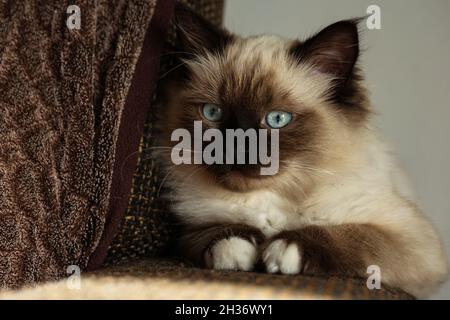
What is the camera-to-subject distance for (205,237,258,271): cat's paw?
0.95 meters

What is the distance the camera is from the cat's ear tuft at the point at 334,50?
109cm

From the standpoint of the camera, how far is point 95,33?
0.98 meters

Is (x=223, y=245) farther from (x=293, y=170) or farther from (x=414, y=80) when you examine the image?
(x=414, y=80)

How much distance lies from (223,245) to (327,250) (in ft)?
0.72

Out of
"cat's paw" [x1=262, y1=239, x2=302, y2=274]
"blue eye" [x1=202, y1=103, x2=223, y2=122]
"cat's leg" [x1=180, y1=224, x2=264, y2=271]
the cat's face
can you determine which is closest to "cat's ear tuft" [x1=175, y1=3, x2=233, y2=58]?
the cat's face

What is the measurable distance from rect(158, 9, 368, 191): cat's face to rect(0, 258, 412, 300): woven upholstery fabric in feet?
0.98

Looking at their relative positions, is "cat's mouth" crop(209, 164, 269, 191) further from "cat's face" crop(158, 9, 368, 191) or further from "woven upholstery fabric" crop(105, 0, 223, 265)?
"woven upholstery fabric" crop(105, 0, 223, 265)

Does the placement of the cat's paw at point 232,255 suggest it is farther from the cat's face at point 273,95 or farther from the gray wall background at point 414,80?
the gray wall background at point 414,80

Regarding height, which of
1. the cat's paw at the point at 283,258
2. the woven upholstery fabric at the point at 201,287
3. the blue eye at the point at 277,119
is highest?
the blue eye at the point at 277,119

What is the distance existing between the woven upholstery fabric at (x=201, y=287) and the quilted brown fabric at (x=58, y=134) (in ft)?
0.39

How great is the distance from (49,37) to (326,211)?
2.45ft

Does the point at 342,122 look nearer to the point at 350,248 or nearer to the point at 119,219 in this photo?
the point at 350,248

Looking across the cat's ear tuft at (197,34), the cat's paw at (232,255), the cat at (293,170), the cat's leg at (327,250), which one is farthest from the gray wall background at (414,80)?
the cat's paw at (232,255)
